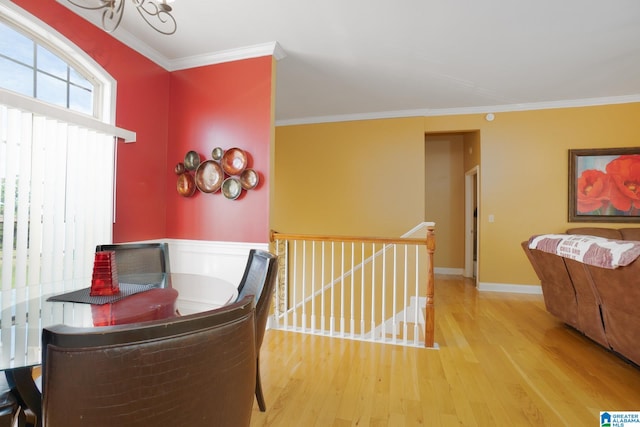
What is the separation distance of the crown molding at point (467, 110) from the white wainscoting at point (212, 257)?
2.95 metres

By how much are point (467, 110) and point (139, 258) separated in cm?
479

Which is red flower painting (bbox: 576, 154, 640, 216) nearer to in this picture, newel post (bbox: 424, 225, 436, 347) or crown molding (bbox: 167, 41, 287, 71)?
newel post (bbox: 424, 225, 436, 347)

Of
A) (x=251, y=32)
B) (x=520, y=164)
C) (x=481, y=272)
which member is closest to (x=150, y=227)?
(x=251, y=32)

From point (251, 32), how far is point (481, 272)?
4522 millimetres

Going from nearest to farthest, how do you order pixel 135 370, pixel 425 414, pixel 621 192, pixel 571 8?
pixel 135 370 → pixel 425 414 → pixel 571 8 → pixel 621 192

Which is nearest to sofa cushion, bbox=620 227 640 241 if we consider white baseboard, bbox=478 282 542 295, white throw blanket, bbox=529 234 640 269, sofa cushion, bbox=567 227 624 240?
sofa cushion, bbox=567 227 624 240

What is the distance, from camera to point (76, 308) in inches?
48.1

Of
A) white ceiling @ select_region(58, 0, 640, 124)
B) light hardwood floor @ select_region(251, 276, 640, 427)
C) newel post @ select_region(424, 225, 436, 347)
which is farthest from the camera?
newel post @ select_region(424, 225, 436, 347)

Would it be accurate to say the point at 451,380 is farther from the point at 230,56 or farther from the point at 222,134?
the point at 230,56

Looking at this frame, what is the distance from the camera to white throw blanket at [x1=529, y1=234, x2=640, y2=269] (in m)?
1.83

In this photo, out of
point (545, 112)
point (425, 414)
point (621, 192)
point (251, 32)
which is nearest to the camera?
point (425, 414)

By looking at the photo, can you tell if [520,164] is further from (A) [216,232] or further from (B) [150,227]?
(B) [150,227]

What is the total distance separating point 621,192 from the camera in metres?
4.00

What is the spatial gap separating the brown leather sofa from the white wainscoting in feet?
8.79
